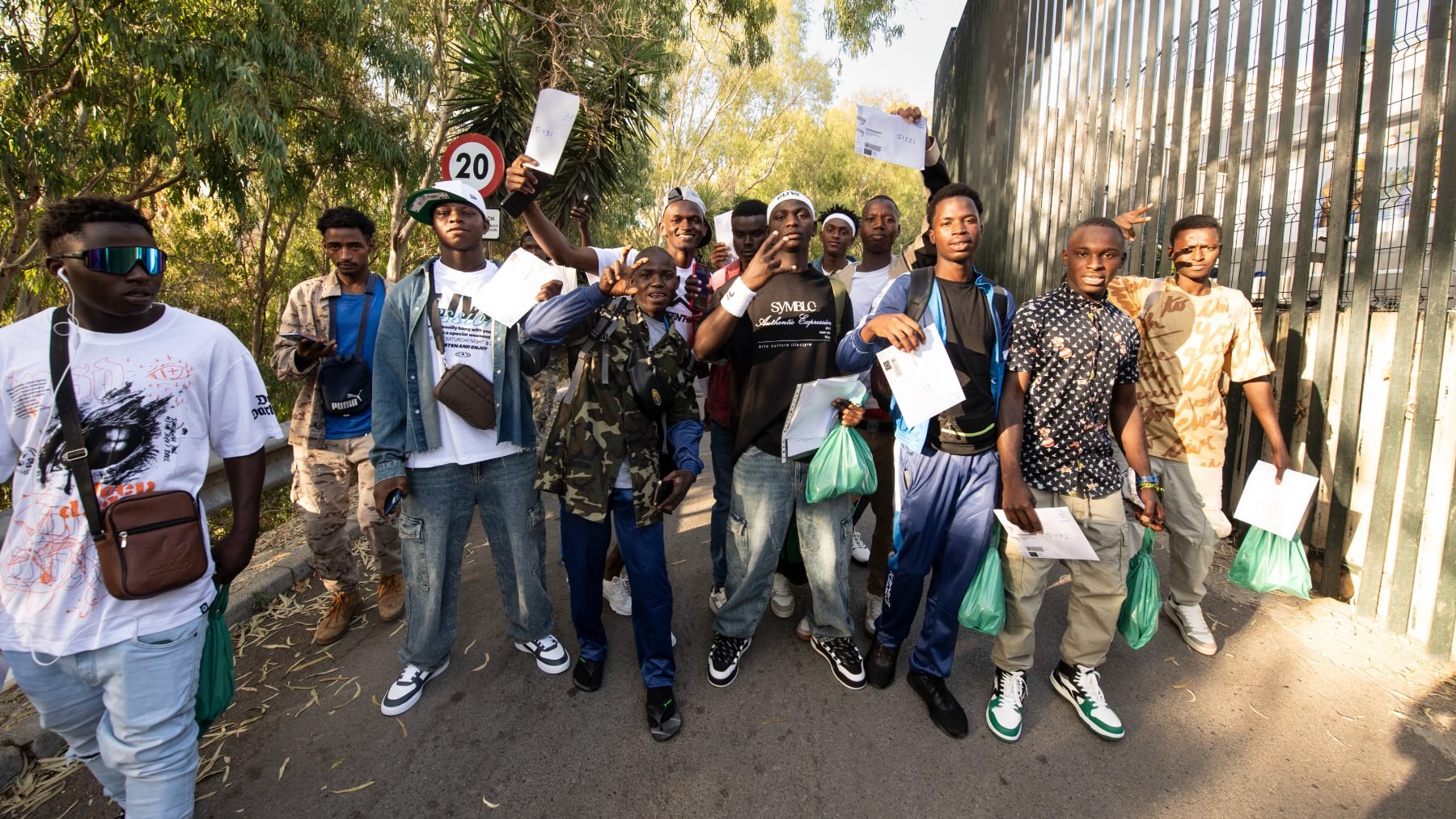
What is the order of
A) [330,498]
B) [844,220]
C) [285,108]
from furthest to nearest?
[285,108]
[844,220]
[330,498]

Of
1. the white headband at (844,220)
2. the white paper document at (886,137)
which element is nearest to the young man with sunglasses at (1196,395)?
the white paper document at (886,137)

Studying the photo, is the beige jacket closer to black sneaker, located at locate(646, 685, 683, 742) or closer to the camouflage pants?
the camouflage pants

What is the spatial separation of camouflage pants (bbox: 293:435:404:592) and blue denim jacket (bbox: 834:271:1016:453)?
8.49 feet

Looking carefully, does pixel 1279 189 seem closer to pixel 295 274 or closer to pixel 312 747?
pixel 312 747

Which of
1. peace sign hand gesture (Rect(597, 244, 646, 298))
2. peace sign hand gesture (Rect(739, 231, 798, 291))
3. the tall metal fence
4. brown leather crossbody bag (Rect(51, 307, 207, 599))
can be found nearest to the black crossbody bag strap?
brown leather crossbody bag (Rect(51, 307, 207, 599))

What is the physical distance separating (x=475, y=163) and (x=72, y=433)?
220cm

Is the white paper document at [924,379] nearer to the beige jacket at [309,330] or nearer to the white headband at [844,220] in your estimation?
the white headband at [844,220]

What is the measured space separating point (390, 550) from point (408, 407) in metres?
1.43

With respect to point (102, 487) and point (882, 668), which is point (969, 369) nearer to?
point (882, 668)

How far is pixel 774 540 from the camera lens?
3.12 metres

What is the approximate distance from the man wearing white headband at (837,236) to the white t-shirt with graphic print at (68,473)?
320cm

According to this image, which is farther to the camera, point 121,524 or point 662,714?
point 662,714

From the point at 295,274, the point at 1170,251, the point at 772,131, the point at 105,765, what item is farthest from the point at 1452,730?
the point at 772,131

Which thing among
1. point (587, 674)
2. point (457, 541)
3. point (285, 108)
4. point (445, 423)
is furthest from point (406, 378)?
point (285, 108)
